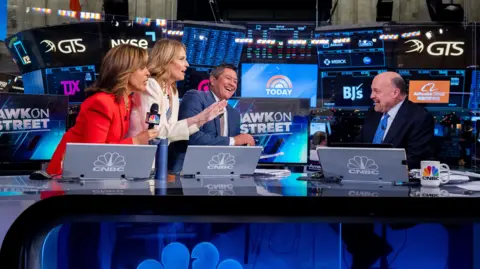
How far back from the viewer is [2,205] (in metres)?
1.59

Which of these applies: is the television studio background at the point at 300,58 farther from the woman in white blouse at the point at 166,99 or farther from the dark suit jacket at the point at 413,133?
the woman in white blouse at the point at 166,99

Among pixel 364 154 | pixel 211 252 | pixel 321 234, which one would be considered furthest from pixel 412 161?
pixel 211 252

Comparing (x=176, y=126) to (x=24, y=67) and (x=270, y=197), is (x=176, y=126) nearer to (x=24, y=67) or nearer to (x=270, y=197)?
(x=270, y=197)

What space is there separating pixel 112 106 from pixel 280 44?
10.6 feet

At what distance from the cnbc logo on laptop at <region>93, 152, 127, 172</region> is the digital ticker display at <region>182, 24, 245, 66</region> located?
129 inches

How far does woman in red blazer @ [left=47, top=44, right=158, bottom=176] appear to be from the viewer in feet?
7.76

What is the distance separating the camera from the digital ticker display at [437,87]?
16.9ft

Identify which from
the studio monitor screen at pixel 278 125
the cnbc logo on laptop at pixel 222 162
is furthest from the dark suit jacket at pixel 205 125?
the cnbc logo on laptop at pixel 222 162

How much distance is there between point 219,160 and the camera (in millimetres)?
2342

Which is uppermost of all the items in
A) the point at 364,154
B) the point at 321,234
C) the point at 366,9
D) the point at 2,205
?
the point at 366,9

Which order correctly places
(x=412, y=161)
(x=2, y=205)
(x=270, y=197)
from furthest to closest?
(x=412, y=161)
(x=270, y=197)
(x=2, y=205)

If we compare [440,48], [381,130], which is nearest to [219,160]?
[381,130]

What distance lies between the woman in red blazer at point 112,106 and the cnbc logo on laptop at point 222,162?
0.28 meters

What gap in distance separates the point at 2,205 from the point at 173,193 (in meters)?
0.52
